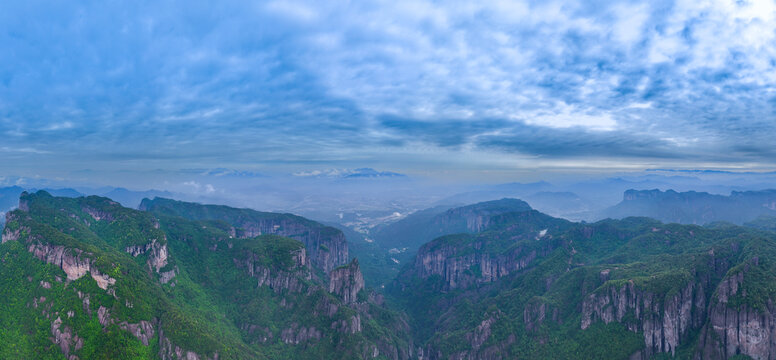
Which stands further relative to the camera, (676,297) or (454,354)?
(454,354)

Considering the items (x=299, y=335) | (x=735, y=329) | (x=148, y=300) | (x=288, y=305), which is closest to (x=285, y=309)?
(x=288, y=305)

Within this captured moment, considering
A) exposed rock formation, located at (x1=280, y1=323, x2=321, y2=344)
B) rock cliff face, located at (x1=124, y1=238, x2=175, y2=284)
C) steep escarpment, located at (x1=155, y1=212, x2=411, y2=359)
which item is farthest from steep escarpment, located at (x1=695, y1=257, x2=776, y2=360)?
rock cliff face, located at (x1=124, y1=238, x2=175, y2=284)

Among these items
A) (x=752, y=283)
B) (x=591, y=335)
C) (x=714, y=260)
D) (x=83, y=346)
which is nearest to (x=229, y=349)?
(x=83, y=346)

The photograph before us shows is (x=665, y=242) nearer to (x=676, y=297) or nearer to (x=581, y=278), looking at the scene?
(x=581, y=278)

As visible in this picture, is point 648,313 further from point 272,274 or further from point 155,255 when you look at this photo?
point 155,255

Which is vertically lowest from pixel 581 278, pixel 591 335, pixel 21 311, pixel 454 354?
pixel 454 354

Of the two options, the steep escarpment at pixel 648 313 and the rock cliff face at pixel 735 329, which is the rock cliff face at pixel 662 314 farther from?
the rock cliff face at pixel 735 329

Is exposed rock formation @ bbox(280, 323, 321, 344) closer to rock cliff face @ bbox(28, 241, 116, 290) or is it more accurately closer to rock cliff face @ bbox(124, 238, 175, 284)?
rock cliff face @ bbox(124, 238, 175, 284)
